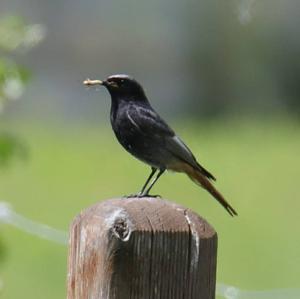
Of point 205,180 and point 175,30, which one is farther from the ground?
point 205,180

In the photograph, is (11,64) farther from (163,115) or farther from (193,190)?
(163,115)

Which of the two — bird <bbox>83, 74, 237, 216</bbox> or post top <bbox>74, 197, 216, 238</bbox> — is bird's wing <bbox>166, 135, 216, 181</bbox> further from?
post top <bbox>74, 197, 216, 238</bbox>

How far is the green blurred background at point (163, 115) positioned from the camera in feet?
23.6

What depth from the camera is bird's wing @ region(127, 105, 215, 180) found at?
3318mm

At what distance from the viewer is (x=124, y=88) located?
129 inches

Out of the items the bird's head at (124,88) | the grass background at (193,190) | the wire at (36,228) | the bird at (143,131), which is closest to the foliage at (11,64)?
the grass background at (193,190)

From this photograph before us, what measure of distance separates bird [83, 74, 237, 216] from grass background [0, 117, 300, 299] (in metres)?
1.05

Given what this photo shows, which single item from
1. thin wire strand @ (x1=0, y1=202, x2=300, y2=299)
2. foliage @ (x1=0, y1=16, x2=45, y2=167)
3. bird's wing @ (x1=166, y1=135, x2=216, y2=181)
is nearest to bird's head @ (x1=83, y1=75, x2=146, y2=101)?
bird's wing @ (x1=166, y1=135, x2=216, y2=181)

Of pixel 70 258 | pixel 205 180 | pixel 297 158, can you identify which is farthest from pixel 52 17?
pixel 70 258

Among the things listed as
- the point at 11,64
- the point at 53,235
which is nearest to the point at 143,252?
the point at 11,64

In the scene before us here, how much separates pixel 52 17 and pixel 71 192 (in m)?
7.08

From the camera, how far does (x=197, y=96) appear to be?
16.1 meters

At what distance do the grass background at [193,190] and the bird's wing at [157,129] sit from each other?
1.08 meters

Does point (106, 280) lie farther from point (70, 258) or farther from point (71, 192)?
point (71, 192)
